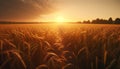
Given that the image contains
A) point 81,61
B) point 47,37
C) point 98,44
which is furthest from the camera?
point 47,37

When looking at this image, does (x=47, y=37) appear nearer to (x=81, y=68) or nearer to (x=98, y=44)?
(x=98, y=44)

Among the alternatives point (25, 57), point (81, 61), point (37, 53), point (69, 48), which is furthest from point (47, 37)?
point (25, 57)

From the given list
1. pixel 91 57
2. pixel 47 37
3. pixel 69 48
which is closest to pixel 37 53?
pixel 91 57

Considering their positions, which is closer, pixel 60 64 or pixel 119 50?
pixel 60 64

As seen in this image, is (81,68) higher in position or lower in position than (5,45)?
lower

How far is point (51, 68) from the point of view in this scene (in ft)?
5.16

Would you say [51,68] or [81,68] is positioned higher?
[51,68]

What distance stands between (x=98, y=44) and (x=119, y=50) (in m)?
0.59

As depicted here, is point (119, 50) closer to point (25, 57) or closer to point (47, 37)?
point (25, 57)

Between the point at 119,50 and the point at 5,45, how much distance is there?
1758 mm

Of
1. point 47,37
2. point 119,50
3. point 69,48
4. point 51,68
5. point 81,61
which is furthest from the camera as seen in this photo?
point 47,37

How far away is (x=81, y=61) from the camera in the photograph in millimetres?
2029

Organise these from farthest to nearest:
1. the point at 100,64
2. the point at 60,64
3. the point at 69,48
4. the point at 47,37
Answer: the point at 47,37 < the point at 69,48 < the point at 100,64 < the point at 60,64

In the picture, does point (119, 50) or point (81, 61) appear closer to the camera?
point (81, 61)
